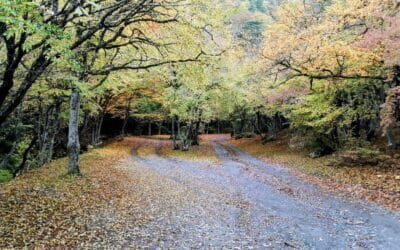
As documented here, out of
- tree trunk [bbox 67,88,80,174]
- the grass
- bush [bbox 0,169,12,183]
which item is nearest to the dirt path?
the grass

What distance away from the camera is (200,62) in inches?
552

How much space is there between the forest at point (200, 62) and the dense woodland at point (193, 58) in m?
Answer: 0.06

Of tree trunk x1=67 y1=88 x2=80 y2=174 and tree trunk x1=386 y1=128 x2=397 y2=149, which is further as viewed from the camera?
tree trunk x1=386 y1=128 x2=397 y2=149

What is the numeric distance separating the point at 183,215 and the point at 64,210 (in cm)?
354

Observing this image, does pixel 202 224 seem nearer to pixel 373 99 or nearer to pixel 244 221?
pixel 244 221

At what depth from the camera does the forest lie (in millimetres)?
8297

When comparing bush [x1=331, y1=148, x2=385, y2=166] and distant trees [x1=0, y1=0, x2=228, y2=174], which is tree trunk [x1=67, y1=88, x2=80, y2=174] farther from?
bush [x1=331, y1=148, x2=385, y2=166]

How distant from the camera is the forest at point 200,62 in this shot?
8.30m

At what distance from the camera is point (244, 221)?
11.1 meters

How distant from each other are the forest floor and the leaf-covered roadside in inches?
0.9

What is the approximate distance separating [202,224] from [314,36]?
10755mm

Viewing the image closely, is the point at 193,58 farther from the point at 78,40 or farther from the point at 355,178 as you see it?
the point at 355,178

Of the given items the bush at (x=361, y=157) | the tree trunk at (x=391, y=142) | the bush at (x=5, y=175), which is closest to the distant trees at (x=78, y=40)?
the bush at (x=5, y=175)

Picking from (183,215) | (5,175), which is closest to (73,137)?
(183,215)
